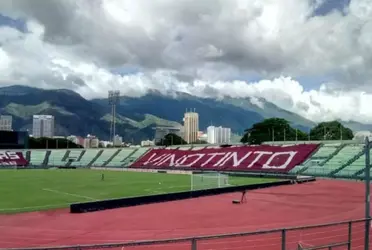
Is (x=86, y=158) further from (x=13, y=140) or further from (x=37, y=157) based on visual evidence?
(x=13, y=140)

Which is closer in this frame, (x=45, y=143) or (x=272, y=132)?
(x=272, y=132)

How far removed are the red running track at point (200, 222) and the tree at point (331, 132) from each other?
107210mm

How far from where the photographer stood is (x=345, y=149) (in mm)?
66062

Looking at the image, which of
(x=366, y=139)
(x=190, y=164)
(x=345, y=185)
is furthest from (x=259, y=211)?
(x=190, y=164)

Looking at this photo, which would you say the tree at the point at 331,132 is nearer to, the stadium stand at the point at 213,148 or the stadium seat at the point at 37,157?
the stadium stand at the point at 213,148

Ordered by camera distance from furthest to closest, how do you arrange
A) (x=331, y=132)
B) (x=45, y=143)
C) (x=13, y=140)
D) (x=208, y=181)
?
(x=45, y=143), (x=331, y=132), (x=13, y=140), (x=208, y=181)

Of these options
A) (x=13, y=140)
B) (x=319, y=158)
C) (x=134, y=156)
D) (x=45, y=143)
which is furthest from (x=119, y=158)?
(x=45, y=143)

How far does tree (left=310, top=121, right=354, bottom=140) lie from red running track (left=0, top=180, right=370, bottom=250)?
10721 cm

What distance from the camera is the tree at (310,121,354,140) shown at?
139 metres

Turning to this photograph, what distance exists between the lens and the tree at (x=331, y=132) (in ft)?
455

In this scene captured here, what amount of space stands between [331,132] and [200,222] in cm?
12591

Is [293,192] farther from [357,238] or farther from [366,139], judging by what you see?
[366,139]

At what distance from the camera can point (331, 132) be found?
140750 millimetres

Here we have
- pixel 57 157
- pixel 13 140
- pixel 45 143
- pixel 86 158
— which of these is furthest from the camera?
pixel 45 143
